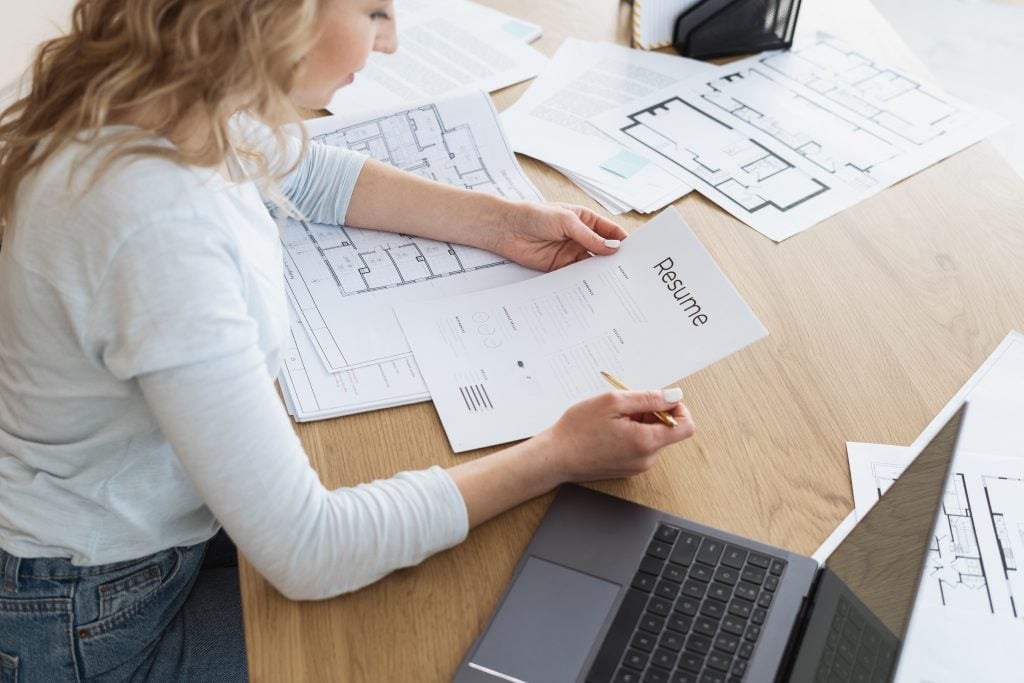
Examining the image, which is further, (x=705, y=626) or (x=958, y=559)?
(x=958, y=559)

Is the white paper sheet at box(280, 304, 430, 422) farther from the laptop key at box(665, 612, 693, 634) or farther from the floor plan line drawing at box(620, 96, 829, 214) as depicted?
the floor plan line drawing at box(620, 96, 829, 214)

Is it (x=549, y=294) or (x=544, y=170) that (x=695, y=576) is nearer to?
(x=549, y=294)

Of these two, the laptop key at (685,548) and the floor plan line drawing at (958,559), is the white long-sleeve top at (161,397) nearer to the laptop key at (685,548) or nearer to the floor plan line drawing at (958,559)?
the laptop key at (685,548)

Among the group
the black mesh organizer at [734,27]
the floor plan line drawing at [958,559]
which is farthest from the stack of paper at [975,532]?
the black mesh organizer at [734,27]

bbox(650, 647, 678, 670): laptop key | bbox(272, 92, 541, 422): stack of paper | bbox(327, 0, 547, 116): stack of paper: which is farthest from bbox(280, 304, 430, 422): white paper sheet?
bbox(327, 0, 547, 116): stack of paper

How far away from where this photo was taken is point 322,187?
1100mm

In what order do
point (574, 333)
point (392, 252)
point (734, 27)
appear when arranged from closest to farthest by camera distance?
point (574, 333) → point (392, 252) → point (734, 27)

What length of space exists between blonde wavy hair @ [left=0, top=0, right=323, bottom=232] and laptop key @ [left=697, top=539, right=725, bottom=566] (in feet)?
1.54

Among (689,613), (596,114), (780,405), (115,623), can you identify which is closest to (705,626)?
(689,613)

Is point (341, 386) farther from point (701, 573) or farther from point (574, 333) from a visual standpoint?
point (701, 573)

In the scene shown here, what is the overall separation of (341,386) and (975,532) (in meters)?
0.58

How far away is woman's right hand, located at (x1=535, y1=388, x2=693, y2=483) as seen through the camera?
0.83 meters

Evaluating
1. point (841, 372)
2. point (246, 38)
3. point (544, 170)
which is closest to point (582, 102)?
point (544, 170)

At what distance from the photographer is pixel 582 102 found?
4.25ft
